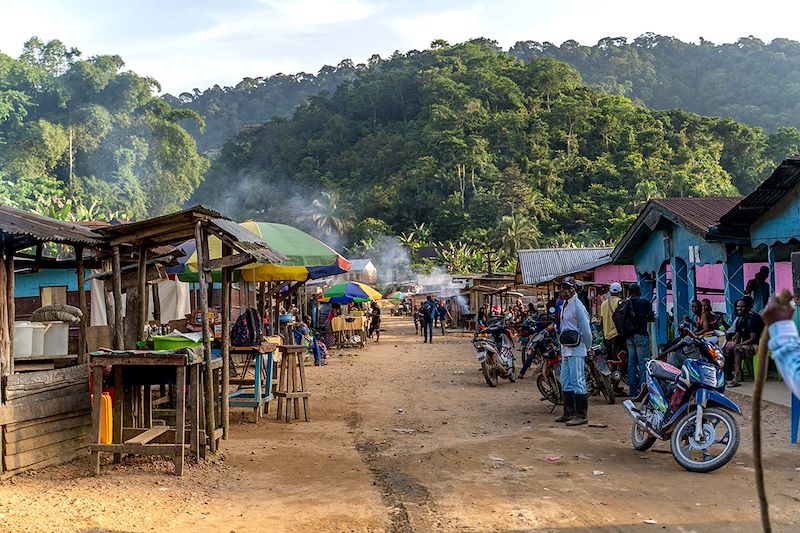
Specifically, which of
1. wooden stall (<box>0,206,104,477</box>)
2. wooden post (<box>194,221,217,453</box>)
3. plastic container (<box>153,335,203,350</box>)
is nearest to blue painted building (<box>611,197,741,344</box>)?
wooden post (<box>194,221,217,453</box>)

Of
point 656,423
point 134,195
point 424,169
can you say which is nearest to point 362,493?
point 656,423

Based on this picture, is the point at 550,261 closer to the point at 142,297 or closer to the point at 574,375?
the point at 574,375

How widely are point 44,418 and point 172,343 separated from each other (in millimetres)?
1314

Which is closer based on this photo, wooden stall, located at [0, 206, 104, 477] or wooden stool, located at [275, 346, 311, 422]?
wooden stall, located at [0, 206, 104, 477]

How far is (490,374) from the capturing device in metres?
14.4

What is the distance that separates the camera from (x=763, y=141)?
78062 mm

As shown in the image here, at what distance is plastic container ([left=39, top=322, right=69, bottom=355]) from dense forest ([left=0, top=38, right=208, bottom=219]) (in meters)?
63.7

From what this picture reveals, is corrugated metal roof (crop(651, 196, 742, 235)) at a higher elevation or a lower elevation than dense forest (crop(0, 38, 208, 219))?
lower

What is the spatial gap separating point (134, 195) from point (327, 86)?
8086cm

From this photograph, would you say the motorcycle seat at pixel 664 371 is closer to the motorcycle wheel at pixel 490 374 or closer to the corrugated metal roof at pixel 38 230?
the corrugated metal roof at pixel 38 230

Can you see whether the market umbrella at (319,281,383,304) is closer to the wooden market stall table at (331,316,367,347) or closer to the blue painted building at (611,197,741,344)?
the wooden market stall table at (331,316,367,347)

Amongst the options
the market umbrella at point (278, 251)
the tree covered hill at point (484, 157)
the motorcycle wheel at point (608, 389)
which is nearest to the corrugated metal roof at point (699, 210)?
the motorcycle wheel at point (608, 389)

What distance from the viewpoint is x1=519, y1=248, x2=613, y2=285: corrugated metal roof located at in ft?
89.7

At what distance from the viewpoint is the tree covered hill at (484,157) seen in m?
73.6
